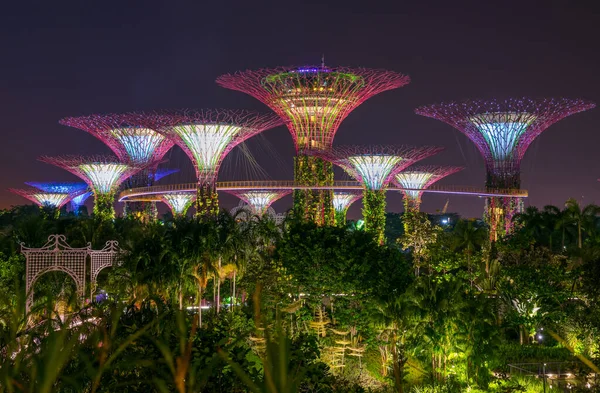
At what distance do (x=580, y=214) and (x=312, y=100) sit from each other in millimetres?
18107

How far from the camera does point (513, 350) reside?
2619 centimetres

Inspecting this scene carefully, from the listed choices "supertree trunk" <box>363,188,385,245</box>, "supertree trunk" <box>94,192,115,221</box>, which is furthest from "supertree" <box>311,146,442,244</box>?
"supertree trunk" <box>94,192,115,221</box>

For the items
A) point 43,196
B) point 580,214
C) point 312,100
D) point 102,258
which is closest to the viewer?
point 102,258

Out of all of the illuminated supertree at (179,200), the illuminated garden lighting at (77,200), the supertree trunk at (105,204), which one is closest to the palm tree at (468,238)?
the supertree trunk at (105,204)

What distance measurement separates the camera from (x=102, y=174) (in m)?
63.1

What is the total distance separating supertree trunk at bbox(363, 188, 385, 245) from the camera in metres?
52.4

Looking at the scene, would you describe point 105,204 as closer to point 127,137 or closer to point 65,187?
point 127,137

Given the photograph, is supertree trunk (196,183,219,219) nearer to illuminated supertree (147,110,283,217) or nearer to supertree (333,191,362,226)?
illuminated supertree (147,110,283,217)

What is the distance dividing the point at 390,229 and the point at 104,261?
77.5m

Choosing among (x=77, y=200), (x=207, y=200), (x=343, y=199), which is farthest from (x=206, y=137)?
(x=77, y=200)

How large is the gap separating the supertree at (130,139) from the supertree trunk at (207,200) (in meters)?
10.2

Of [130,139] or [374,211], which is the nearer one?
[374,211]

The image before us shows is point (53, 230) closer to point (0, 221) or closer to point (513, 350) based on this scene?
point (513, 350)

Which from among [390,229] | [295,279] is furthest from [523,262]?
[390,229]
